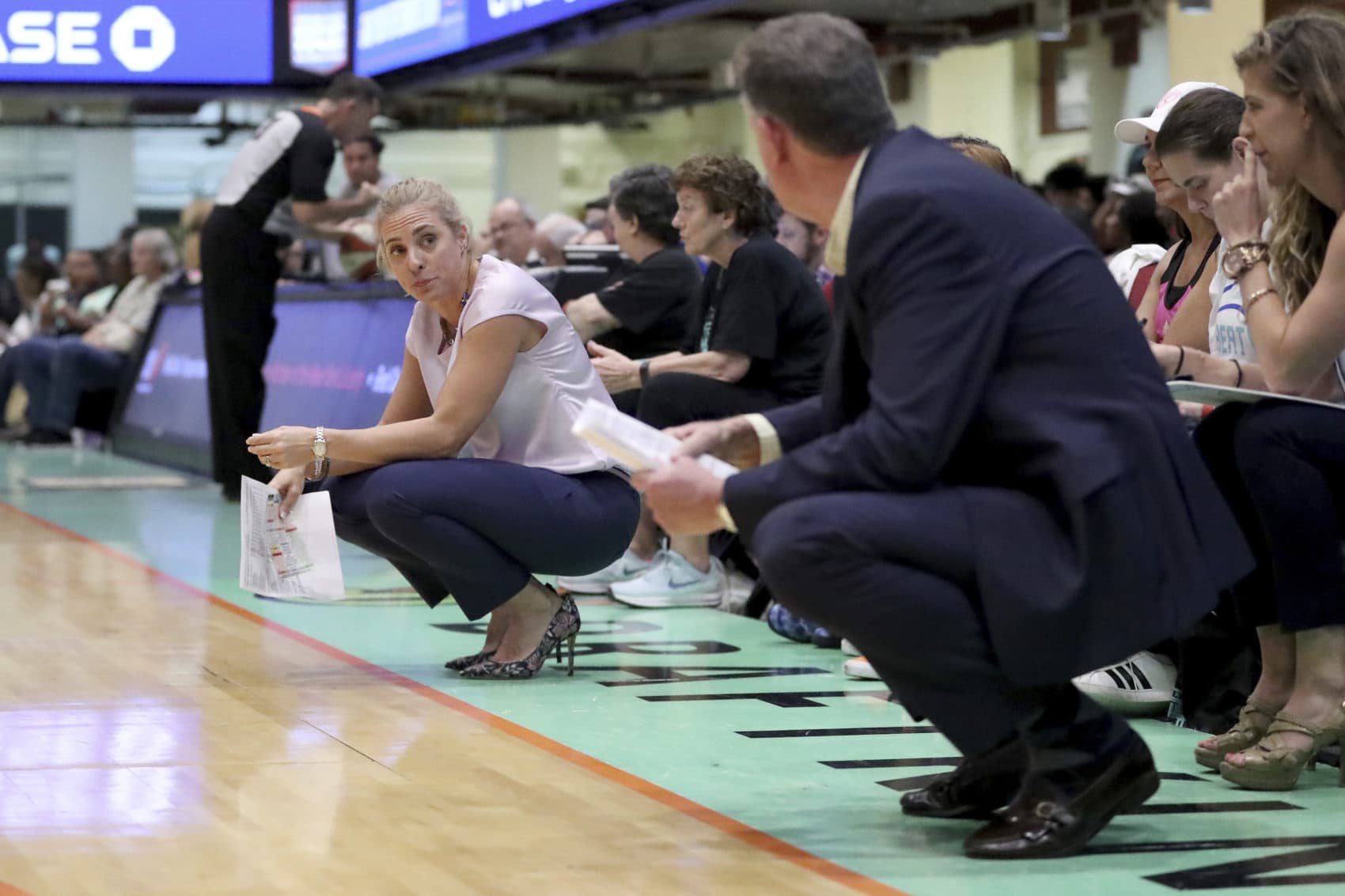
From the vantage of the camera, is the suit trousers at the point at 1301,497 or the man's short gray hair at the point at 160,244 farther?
the man's short gray hair at the point at 160,244

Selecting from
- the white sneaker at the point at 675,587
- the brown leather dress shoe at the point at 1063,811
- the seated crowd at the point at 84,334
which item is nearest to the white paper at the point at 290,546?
the white sneaker at the point at 675,587

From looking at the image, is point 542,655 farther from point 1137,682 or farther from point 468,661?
point 1137,682

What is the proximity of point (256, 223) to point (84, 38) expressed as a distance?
341cm

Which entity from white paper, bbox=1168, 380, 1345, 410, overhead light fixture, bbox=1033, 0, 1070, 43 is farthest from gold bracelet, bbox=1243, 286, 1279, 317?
overhead light fixture, bbox=1033, 0, 1070, 43

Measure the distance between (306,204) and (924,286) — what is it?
5.31m

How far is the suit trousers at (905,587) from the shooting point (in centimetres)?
234

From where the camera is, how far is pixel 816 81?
2.40 meters

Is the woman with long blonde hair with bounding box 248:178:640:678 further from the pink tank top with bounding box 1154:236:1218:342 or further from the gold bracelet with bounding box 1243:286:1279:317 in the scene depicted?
the gold bracelet with bounding box 1243:286:1279:317

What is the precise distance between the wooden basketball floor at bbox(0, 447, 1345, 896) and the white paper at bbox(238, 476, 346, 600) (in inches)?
8.5

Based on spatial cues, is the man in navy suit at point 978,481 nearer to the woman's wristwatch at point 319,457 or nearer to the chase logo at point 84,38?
the woman's wristwatch at point 319,457

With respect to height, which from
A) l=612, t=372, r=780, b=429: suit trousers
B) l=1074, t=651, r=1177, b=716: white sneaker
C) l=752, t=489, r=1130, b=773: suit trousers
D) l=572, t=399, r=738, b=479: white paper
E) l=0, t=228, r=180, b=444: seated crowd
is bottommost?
l=0, t=228, r=180, b=444: seated crowd

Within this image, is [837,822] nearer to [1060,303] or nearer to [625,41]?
[1060,303]

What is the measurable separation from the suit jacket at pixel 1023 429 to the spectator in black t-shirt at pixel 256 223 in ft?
16.8

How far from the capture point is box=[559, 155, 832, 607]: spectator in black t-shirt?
470 centimetres
